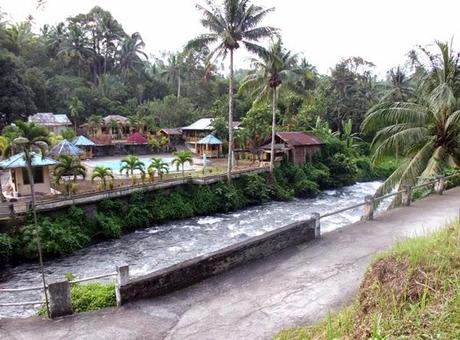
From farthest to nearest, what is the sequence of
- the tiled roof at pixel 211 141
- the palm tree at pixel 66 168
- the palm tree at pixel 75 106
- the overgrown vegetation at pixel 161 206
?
1. the palm tree at pixel 75 106
2. the tiled roof at pixel 211 141
3. the palm tree at pixel 66 168
4. the overgrown vegetation at pixel 161 206

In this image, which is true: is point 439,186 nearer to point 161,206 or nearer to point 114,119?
point 161,206

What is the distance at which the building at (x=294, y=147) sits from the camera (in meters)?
28.7

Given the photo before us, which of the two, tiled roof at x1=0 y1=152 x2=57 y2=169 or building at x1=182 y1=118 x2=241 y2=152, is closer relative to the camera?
tiled roof at x1=0 y1=152 x2=57 y2=169

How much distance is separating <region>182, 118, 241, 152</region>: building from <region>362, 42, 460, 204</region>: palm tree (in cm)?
2402

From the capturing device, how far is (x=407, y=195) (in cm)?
1297

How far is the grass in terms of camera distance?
126 inches

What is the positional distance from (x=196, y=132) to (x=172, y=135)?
9.46ft

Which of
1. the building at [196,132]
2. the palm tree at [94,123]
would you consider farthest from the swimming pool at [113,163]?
the building at [196,132]

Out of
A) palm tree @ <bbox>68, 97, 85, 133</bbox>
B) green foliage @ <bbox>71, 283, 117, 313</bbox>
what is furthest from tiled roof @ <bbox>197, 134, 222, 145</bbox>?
green foliage @ <bbox>71, 283, 117, 313</bbox>

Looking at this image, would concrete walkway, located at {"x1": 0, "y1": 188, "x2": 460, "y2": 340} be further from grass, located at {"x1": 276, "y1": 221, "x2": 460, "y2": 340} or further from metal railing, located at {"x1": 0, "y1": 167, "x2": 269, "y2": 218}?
metal railing, located at {"x1": 0, "y1": 167, "x2": 269, "y2": 218}

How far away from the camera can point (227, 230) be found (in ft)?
64.4

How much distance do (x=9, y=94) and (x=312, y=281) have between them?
91.2 feet

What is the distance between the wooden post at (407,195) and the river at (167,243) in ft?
18.5

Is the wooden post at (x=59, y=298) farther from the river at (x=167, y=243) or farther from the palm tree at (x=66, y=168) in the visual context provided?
the palm tree at (x=66, y=168)
